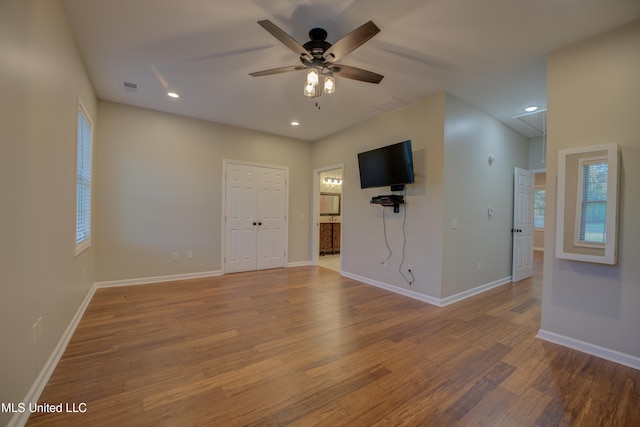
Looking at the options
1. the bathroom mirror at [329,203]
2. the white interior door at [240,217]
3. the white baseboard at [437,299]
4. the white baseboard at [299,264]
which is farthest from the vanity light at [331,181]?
the white baseboard at [437,299]

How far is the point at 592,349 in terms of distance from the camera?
7.73 ft

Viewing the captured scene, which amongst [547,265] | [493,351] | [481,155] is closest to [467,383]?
[493,351]

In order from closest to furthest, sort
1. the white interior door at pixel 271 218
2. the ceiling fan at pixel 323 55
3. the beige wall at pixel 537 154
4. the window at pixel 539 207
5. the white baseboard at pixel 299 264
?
the ceiling fan at pixel 323 55 < the beige wall at pixel 537 154 < the white interior door at pixel 271 218 < the white baseboard at pixel 299 264 < the window at pixel 539 207

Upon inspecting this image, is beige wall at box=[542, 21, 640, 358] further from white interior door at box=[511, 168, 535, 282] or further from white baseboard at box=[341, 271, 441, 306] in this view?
white interior door at box=[511, 168, 535, 282]

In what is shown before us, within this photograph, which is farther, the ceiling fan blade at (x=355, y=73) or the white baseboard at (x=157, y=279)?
the white baseboard at (x=157, y=279)

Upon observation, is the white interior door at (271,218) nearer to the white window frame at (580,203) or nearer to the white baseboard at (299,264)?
the white baseboard at (299,264)

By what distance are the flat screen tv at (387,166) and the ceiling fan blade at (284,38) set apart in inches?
75.9

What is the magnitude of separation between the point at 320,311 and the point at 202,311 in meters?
1.43

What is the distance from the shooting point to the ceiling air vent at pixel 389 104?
3.77m

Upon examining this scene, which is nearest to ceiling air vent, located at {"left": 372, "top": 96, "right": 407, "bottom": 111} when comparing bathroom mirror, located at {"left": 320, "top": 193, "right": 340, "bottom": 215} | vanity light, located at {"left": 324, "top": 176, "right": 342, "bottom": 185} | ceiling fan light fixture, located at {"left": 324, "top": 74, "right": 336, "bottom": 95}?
ceiling fan light fixture, located at {"left": 324, "top": 74, "right": 336, "bottom": 95}

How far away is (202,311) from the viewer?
322 cm

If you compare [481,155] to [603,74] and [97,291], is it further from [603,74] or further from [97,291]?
[97,291]

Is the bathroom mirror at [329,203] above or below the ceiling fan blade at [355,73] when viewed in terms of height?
below

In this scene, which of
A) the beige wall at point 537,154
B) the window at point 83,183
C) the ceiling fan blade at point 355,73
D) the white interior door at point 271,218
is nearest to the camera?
the ceiling fan blade at point 355,73
